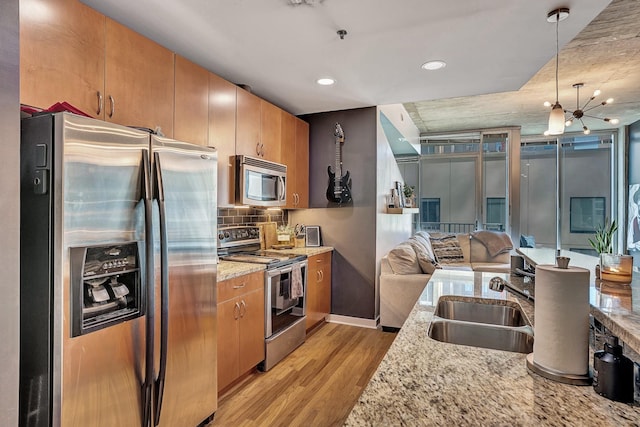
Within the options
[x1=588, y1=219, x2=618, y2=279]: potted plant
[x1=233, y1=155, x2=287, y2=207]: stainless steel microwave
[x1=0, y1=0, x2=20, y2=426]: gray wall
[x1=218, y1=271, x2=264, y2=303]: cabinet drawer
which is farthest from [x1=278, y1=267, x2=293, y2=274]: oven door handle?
[x1=588, y1=219, x2=618, y2=279]: potted plant

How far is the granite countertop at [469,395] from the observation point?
29.7 inches

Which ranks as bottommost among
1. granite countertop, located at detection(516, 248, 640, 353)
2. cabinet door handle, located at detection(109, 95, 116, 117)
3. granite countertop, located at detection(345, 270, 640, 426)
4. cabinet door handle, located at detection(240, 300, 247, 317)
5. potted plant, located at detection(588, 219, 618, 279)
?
cabinet door handle, located at detection(240, 300, 247, 317)

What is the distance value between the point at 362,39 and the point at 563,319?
203cm

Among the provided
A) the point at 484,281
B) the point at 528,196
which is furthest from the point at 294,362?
the point at 528,196

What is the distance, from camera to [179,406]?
181cm

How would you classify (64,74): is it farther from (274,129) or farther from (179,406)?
(274,129)

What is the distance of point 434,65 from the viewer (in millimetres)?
2711

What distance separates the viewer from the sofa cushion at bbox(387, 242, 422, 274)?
3.88m

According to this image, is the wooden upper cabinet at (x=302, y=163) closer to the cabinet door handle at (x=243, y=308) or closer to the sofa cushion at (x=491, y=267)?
the cabinet door handle at (x=243, y=308)

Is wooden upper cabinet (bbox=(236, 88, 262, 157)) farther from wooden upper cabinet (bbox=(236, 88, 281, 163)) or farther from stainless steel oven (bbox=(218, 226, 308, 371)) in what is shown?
stainless steel oven (bbox=(218, 226, 308, 371))

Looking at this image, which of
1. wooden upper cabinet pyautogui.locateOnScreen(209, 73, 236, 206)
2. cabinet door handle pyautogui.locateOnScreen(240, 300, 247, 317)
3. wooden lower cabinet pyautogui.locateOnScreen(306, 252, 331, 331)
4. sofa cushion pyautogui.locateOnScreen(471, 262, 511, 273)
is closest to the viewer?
cabinet door handle pyautogui.locateOnScreen(240, 300, 247, 317)

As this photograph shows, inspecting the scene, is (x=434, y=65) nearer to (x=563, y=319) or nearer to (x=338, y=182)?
(x=338, y=182)

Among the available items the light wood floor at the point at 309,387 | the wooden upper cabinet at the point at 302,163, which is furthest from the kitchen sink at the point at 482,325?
the wooden upper cabinet at the point at 302,163

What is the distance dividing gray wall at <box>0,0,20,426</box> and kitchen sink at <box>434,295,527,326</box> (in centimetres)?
157
